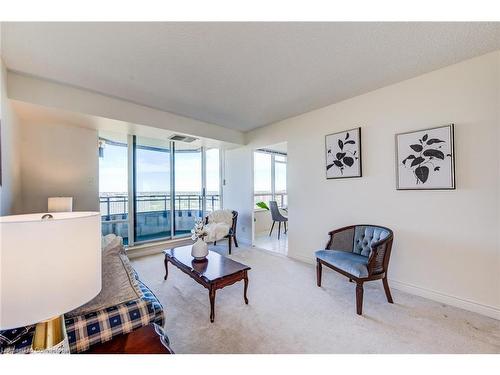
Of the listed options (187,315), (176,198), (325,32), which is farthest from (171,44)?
(176,198)

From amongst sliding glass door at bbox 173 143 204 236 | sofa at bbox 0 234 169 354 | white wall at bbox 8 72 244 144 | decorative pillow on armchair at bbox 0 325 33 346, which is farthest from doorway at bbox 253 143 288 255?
decorative pillow on armchair at bbox 0 325 33 346

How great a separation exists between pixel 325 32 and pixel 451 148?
178 cm

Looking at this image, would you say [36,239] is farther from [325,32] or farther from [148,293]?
[325,32]

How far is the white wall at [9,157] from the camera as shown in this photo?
207cm

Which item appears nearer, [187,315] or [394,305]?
[187,315]

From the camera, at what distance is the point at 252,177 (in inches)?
179

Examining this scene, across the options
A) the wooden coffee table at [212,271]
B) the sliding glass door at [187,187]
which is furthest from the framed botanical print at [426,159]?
the sliding glass door at [187,187]

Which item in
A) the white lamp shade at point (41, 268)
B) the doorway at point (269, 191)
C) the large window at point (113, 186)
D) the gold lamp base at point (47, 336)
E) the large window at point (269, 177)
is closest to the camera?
the white lamp shade at point (41, 268)

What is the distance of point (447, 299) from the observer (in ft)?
7.27

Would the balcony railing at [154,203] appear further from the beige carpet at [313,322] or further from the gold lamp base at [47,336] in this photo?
the gold lamp base at [47,336]

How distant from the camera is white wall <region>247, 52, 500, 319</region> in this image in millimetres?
2025

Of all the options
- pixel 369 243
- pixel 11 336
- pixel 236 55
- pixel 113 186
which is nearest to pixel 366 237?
pixel 369 243

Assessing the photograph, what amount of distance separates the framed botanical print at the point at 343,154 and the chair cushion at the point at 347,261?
3.73 feet

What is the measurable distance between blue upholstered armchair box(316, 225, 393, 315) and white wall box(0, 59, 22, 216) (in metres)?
3.51
